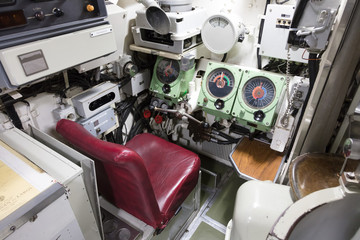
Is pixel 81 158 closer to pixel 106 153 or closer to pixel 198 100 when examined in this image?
pixel 106 153

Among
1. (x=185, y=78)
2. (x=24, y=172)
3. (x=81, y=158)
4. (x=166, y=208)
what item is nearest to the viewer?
(x=24, y=172)

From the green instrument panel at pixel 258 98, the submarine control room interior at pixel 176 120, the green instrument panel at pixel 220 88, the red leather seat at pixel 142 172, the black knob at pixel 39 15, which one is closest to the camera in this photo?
the submarine control room interior at pixel 176 120

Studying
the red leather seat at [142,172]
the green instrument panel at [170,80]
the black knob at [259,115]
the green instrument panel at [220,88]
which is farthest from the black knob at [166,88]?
the black knob at [259,115]

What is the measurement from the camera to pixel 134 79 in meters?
2.02

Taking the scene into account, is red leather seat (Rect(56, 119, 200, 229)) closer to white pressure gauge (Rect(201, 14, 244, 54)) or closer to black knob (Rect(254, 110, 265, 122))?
black knob (Rect(254, 110, 265, 122))

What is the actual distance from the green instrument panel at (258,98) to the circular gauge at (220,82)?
0.09 metres

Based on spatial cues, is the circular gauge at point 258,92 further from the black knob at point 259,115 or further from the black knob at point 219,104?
the black knob at point 219,104

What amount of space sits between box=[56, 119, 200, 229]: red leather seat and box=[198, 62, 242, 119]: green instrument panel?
41cm

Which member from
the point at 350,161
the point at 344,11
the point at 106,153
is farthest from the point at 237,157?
the point at 344,11

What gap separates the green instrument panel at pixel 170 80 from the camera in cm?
194

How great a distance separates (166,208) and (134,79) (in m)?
1.08

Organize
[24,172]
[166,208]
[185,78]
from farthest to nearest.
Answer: [185,78] < [166,208] < [24,172]

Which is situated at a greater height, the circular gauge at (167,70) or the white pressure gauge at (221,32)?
the white pressure gauge at (221,32)

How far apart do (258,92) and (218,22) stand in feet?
1.85
